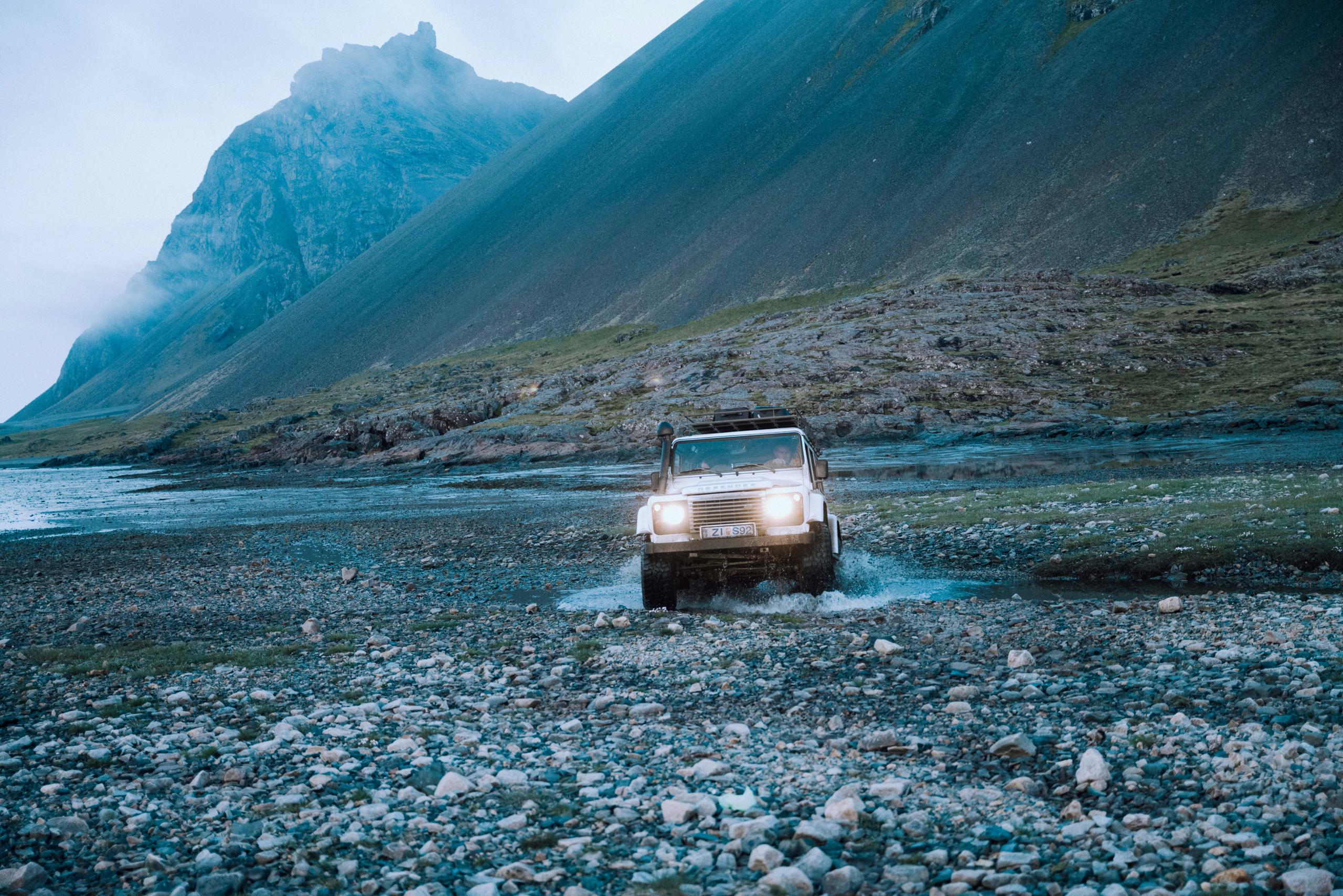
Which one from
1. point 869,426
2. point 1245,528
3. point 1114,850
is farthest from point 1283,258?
point 1114,850

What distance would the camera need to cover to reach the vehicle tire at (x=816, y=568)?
1605 centimetres

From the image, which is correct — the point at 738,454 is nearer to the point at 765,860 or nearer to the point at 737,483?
the point at 737,483

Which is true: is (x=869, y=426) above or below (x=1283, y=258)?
below

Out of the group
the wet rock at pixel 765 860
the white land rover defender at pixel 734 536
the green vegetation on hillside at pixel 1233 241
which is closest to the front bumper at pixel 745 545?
the white land rover defender at pixel 734 536

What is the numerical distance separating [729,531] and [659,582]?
1738 millimetres

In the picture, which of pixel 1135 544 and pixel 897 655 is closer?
pixel 897 655

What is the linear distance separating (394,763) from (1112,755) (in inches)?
264

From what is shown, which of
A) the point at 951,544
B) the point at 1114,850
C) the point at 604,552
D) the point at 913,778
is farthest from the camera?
the point at 604,552

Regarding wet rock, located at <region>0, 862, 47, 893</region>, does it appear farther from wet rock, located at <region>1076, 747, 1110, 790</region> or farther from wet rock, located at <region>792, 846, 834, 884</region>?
wet rock, located at <region>1076, 747, 1110, 790</region>

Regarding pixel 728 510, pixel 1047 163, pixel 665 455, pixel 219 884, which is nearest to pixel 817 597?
pixel 728 510

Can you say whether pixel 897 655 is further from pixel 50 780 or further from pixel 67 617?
pixel 67 617

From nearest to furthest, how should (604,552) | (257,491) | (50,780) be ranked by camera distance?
(50,780) → (604,552) → (257,491)

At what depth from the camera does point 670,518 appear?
1605 cm

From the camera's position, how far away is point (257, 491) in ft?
223
